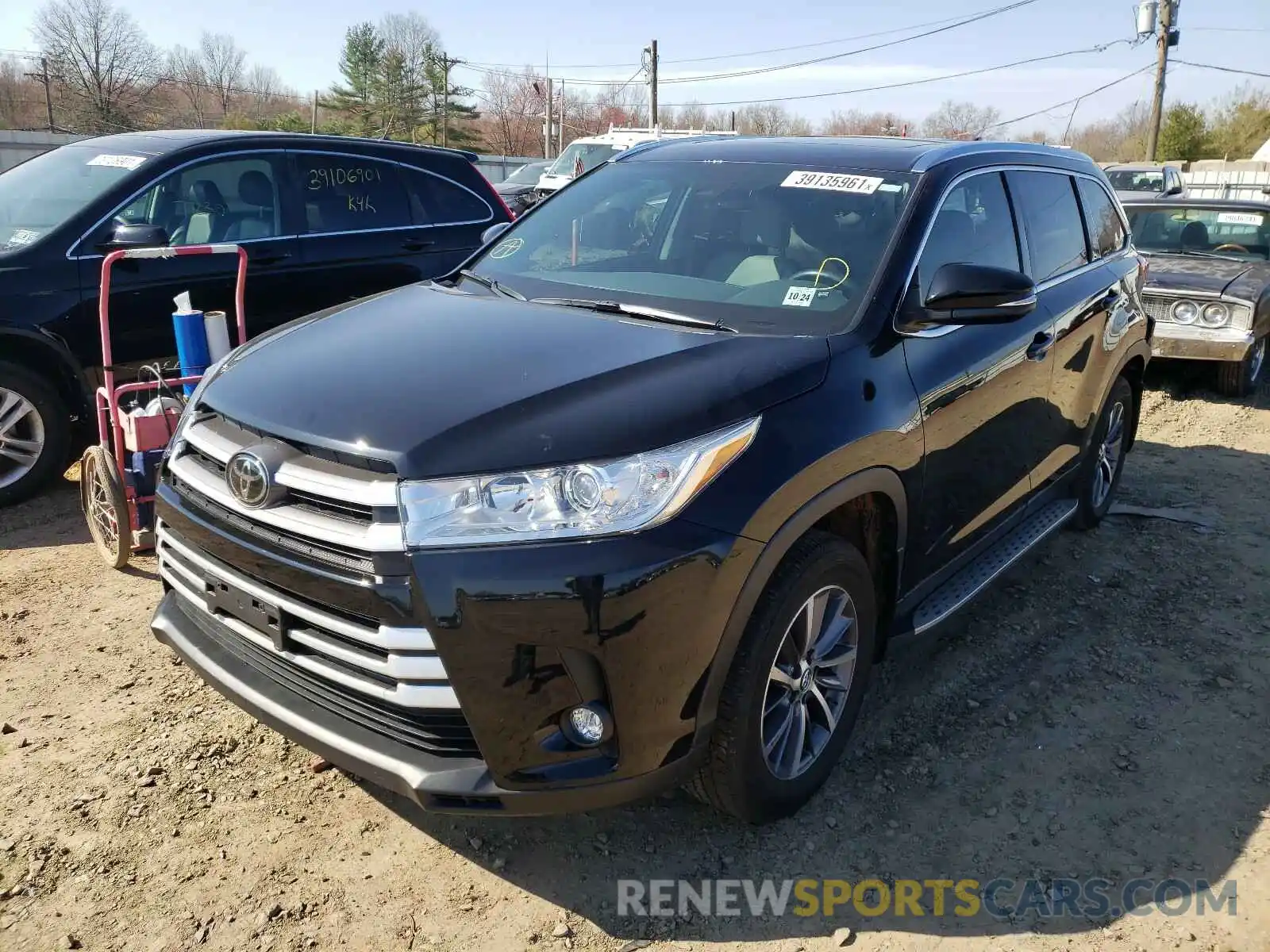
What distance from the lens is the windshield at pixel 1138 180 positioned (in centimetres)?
1628

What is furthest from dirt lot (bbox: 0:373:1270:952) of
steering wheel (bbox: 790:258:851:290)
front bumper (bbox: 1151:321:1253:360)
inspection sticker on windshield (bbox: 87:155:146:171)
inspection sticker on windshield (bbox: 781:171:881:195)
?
front bumper (bbox: 1151:321:1253:360)

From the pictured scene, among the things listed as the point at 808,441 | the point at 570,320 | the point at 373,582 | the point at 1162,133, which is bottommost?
the point at 373,582

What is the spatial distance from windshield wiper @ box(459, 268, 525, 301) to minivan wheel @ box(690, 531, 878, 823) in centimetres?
141

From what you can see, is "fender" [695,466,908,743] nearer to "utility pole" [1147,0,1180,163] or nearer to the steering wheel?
the steering wheel

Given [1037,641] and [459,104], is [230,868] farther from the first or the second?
[459,104]

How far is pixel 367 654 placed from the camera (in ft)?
7.48

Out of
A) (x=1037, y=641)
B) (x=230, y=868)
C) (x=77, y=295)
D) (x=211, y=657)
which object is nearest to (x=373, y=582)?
(x=211, y=657)

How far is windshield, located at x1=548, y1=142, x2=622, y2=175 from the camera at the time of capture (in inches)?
727

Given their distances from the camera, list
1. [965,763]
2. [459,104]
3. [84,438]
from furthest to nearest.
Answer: [459,104] < [84,438] < [965,763]

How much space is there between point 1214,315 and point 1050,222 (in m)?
4.96

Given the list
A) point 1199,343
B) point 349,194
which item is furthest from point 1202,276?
point 349,194

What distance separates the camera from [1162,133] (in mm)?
42938

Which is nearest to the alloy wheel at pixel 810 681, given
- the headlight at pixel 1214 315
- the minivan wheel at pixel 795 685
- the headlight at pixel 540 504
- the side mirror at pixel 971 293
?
the minivan wheel at pixel 795 685

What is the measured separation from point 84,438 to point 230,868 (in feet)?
12.5
